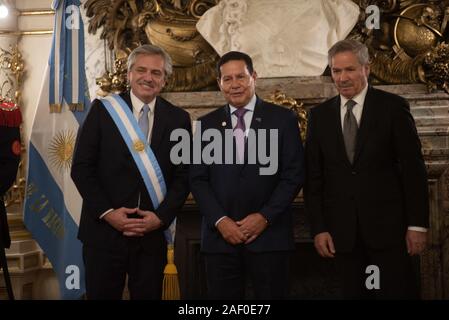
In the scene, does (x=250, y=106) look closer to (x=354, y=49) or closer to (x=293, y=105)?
(x=354, y=49)

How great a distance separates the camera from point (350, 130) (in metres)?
2.15

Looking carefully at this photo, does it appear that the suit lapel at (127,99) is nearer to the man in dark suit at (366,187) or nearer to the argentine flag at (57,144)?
the man in dark suit at (366,187)

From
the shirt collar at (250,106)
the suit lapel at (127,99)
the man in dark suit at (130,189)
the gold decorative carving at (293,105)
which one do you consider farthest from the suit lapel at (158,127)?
the gold decorative carving at (293,105)

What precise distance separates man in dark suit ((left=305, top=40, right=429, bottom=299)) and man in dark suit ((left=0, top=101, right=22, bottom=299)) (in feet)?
4.43

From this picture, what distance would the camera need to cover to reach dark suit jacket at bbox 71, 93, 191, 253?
6.95ft

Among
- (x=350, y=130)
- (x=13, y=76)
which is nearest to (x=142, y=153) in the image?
(x=350, y=130)

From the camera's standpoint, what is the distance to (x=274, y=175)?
7.05 ft

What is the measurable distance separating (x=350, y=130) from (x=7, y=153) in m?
1.52

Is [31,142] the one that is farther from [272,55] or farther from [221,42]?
[272,55]

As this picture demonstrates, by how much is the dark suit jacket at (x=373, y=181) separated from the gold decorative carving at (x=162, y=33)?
5.09ft

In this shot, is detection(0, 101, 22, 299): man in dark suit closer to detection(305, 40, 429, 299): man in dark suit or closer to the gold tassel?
the gold tassel

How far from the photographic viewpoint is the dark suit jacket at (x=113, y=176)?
6.95 ft
